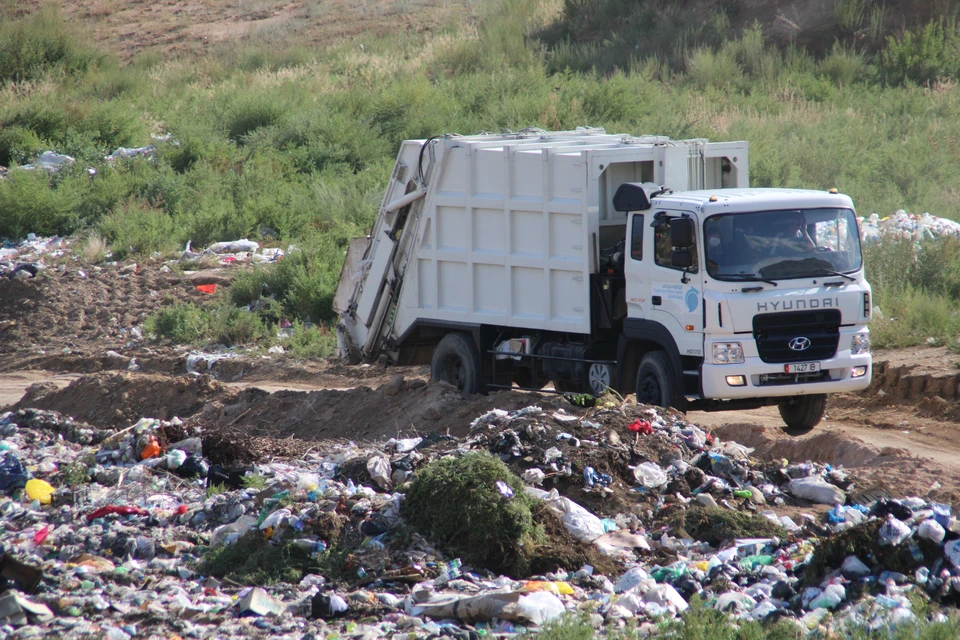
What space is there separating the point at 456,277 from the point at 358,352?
207cm

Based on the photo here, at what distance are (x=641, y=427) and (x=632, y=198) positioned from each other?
95.9 inches

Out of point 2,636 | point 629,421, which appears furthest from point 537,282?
point 2,636

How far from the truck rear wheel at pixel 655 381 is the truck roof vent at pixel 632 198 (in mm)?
1390

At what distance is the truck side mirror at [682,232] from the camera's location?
31.1ft

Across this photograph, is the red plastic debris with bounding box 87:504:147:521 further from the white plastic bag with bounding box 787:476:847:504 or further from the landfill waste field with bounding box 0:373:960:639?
the white plastic bag with bounding box 787:476:847:504

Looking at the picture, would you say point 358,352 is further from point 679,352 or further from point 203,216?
point 203,216

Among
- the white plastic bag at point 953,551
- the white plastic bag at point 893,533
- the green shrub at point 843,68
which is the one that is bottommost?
the white plastic bag at point 953,551

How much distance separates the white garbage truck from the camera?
941 centimetres

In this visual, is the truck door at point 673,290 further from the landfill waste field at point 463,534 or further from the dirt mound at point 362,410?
the dirt mound at point 362,410

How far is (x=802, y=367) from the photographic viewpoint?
31.0 feet

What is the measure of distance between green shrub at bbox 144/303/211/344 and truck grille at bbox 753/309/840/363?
10.1 m

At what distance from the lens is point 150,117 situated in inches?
1080

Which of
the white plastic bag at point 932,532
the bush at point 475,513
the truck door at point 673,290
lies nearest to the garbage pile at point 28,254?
the truck door at point 673,290

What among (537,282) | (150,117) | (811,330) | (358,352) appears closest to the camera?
(811,330)
